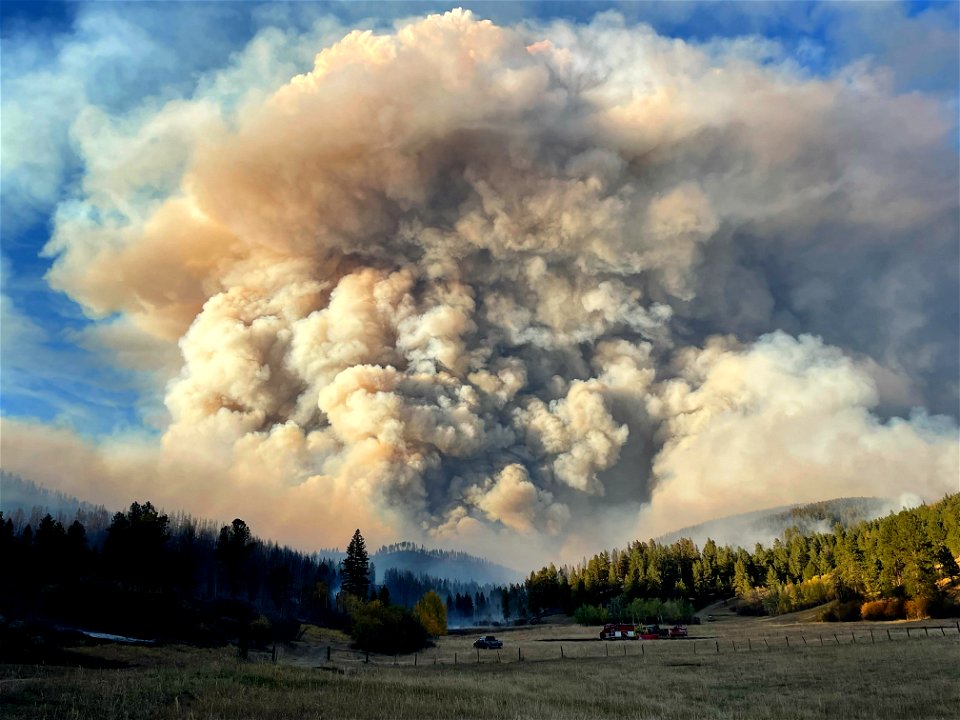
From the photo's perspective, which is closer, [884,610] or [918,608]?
[918,608]

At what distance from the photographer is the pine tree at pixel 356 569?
109000mm

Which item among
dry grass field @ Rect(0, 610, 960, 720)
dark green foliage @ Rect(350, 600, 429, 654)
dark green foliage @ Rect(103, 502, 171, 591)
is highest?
dark green foliage @ Rect(103, 502, 171, 591)

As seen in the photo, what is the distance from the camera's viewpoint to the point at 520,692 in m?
28.0

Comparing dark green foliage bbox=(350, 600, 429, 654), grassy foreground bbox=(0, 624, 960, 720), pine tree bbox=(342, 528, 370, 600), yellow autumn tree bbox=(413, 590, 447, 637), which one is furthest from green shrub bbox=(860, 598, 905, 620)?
pine tree bbox=(342, 528, 370, 600)

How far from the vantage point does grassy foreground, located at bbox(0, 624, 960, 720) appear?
1920 centimetres

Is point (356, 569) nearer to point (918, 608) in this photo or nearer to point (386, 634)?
point (386, 634)

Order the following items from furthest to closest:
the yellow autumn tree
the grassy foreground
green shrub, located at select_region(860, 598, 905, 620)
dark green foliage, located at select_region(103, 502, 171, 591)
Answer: the yellow autumn tree, green shrub, located at select_region(860, 598, 905, 620), dark green foliage, located at select_region(103, 502, 171, 591), the grassy foreground

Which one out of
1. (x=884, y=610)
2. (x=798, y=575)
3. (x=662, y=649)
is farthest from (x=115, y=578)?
(x=798, y=575)

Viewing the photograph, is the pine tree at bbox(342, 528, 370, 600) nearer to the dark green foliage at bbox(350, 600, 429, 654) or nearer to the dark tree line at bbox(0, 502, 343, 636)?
the dark tree line at bbox(0, 502, 343, 636)

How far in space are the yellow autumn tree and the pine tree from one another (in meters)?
10.6

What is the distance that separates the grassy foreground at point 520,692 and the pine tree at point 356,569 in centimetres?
6852

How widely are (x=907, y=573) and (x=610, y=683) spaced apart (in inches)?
3151

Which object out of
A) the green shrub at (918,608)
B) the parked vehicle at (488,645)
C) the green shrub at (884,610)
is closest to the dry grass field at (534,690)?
the parked vehicle at (488,645)

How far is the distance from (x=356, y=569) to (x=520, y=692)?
3405 inches
